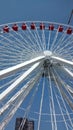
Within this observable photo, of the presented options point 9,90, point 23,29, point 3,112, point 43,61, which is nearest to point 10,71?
point 9,90

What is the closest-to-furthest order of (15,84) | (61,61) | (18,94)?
1. (15,84)
2. (61,61)
3. (18,94)

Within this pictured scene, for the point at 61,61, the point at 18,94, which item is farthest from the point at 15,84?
the point at 61,61

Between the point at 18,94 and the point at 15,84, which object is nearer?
the point at 15,84

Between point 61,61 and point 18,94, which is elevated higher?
point 61,61

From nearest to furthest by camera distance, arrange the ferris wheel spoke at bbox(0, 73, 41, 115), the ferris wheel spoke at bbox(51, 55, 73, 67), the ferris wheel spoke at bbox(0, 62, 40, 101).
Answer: the ferris wheel spoke at bbox(0, 62, 40, 101), the ferris wheel spoke at bbox(51, 55, 73, 67), the ferris wheel spoke at bbox(0, 73, 41, 115)

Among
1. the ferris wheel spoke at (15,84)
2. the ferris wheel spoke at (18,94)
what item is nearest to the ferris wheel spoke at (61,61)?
the ferris wheel spoke at (15,84)

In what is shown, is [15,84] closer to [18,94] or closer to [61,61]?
[18,94]

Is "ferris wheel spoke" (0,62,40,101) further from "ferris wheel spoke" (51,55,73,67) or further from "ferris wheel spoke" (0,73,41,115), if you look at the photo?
"ferris wheel spoke" (0,73,41,115)

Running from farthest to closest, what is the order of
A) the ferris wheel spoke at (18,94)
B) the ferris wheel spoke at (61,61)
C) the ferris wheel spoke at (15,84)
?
the ferris wheel spoke at (18,94) < the ferris wheel spoke at (61,61) < the ferris wheel spoke at (15,84)

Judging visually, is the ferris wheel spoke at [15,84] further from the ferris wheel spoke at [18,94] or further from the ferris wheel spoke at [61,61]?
the ferris wheel spoke at [18,94]

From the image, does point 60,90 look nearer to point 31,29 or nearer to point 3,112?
point 3,112

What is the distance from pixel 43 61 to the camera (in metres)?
16.5

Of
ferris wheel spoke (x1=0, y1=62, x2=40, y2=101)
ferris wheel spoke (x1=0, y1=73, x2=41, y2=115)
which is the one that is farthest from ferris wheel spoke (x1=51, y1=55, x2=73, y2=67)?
ferris wheel spoke (x1=0, y1=73, x2=41, y2=115)

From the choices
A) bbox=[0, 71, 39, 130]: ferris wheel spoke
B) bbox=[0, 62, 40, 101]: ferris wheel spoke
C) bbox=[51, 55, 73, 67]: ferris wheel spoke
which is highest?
bbox=[51, 55, 73, 67]: ferris wheel spoke
